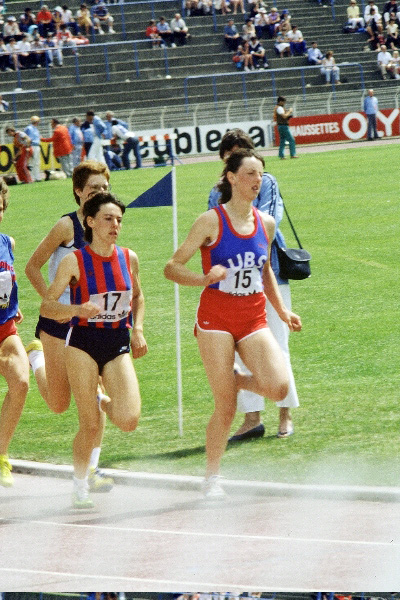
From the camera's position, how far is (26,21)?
41438 mm

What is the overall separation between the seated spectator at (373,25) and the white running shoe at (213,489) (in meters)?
40.1

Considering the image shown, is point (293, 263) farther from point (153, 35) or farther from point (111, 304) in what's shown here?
point (153, 35)

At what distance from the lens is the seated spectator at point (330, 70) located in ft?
134

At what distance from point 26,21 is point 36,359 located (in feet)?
118

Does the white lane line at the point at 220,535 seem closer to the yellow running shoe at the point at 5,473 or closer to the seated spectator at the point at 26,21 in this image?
the yellow running shoe at the point at 5,473

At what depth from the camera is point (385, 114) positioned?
37.5 meters

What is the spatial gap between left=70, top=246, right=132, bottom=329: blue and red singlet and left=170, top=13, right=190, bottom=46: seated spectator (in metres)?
38.0

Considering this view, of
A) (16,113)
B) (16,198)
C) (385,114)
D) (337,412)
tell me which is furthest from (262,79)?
(337,412)

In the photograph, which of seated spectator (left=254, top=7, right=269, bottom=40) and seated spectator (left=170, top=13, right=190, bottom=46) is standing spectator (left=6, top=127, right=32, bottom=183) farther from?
seated spectator (left=254, top=7, right=269, bottom=40)

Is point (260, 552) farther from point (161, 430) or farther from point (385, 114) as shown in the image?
point (385, 114)

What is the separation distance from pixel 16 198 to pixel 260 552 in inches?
828

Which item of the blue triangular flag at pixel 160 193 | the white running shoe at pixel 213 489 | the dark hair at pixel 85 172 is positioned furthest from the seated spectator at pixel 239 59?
the white running shoe at pixel 213 489

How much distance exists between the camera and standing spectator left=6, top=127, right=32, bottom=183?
29406 mm

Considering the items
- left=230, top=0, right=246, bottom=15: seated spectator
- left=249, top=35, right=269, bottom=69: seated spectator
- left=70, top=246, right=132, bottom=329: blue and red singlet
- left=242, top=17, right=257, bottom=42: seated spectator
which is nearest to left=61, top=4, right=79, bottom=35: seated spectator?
left=242, top=17, right=257, bottom=42: seated spectator
